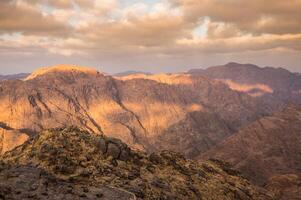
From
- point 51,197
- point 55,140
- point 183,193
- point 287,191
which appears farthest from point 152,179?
point 287,191

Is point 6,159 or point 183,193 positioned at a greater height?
point 6,159

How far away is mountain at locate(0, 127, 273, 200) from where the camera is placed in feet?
115

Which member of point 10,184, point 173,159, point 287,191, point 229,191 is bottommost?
point 287,191

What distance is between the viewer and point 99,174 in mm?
41531

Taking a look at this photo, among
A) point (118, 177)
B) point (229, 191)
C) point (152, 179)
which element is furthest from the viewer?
point (229, 191)

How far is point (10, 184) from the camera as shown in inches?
1331

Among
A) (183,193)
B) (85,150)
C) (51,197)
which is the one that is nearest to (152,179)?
(183,193)

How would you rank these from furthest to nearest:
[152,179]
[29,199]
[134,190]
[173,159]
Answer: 1. [173,159]
2. [152,179]
3. [134,190]
4. [29,199]

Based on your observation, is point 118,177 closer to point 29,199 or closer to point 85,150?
point 85,150

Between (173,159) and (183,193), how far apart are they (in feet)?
40.9

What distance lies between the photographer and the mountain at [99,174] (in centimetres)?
3494

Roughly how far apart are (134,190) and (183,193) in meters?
10.2

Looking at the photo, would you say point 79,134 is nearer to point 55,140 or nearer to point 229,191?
point 55,140

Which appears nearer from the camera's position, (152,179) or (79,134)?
(152,179)
